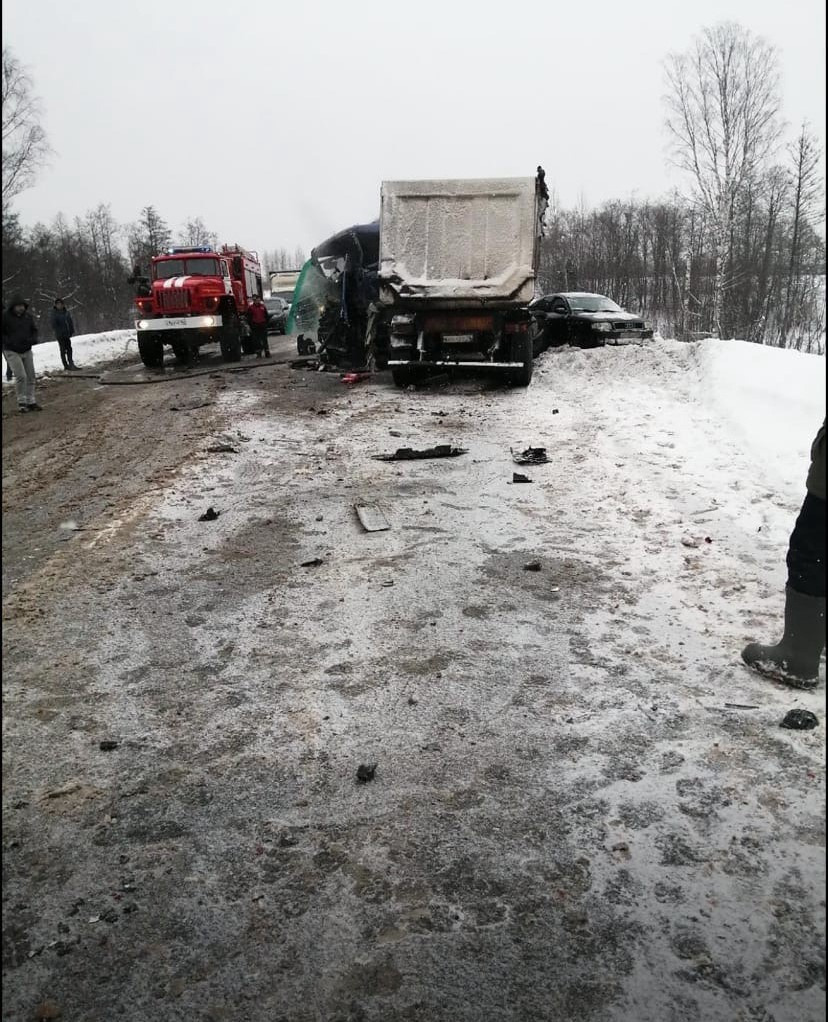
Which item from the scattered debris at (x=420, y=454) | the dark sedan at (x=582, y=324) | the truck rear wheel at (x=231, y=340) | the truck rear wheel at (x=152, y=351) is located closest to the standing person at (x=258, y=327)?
the truck rear wheel at (x=231, y=340)

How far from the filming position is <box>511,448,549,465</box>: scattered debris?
6.48 m

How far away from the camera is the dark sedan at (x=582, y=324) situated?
14.8 meters

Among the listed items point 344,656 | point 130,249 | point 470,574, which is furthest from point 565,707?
point 130,249

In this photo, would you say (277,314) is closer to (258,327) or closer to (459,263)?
(258,327)

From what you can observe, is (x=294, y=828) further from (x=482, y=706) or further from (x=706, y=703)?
(x=706, y=703)

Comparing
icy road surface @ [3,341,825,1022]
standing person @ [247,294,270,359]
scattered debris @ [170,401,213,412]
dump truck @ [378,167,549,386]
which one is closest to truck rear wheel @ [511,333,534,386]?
dump truck @ [378,167,549,386]

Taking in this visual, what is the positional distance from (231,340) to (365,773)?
1373 cm

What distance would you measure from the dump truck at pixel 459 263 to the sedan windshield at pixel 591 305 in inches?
217

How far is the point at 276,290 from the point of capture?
29812mm

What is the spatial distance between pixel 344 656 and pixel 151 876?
1.42 m

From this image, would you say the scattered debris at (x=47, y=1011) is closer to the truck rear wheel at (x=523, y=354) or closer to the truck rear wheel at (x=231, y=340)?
the truck rear wheel at (x=523, y=354)

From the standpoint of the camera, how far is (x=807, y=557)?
2.65 meters

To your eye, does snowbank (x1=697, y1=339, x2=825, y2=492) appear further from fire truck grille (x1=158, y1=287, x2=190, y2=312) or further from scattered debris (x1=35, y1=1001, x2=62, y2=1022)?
fire truck grille (x1=158, y1=287, x2=190, y2=312)

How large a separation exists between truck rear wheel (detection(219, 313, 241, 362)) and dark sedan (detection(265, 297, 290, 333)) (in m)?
9.23
